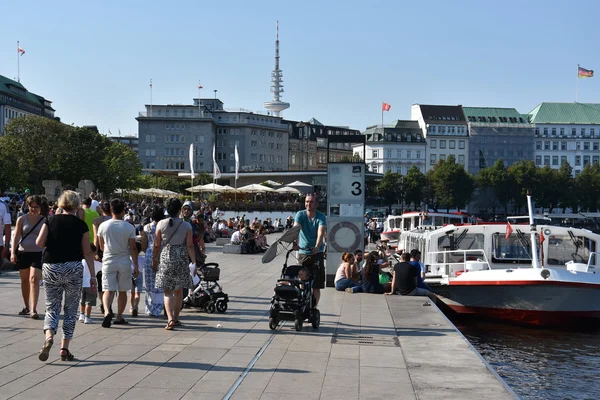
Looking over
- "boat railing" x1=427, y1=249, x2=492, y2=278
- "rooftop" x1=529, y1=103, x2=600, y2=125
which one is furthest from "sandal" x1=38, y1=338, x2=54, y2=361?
"rooftop" x1=529, y1=103, x2=600, y2=125

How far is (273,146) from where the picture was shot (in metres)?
172

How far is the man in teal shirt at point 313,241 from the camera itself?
549 inches

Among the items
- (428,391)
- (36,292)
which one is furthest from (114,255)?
(428,391)

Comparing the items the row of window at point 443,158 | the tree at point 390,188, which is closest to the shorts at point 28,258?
the tree at point 390,188

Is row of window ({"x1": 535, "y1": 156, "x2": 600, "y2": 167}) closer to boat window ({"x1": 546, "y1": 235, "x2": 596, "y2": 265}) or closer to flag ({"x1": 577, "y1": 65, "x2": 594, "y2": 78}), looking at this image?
flag ({"x1": 577, "y1": 65, "x2": 594, "y2": 78})

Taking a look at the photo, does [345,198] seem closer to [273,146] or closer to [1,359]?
[1,359]

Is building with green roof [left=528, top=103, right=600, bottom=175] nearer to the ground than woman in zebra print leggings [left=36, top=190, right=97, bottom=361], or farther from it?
farther from it

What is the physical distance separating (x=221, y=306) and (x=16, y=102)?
456ft

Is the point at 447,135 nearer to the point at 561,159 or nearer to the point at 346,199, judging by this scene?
the point at 561,159

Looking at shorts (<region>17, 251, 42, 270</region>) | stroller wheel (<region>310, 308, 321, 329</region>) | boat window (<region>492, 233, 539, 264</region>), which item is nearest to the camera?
stroller wheel (<region>310, 308, 321, 329</region>)

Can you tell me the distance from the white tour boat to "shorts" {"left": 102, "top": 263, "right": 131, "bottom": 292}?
39.8 ft

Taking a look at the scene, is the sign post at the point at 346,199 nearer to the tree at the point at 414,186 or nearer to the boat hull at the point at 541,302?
the boat hull at the point at 541,302

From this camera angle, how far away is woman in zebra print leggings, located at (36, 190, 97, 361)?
990 cm

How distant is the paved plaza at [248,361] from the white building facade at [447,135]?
497 feet
